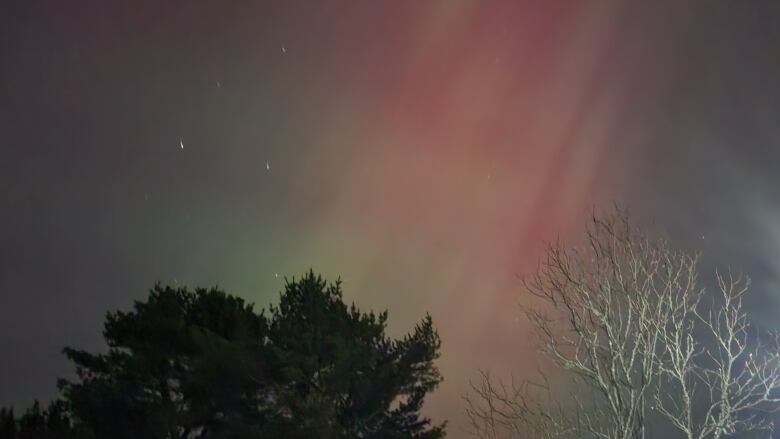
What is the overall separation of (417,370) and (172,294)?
710cm

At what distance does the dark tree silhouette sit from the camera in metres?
15.6

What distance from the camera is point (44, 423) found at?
17.3m

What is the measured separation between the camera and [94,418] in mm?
16500

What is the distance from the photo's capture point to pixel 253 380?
52.9 feet

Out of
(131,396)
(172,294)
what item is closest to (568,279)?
(131,396)

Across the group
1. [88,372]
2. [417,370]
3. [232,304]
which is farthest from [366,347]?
[88,372]

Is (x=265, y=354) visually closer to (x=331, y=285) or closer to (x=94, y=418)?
(x=331, y=285)

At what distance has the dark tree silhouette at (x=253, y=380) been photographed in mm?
15633

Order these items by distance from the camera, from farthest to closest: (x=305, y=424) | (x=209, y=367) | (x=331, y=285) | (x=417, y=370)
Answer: (x=331, y=285) < (x=417, y=370) < (x=209, y=367) < (x=305, y=424)

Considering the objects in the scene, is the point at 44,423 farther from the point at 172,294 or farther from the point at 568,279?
the point at 568,279

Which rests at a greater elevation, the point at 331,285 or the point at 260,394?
the point at 331,285

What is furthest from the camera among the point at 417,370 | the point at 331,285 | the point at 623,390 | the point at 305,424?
the point at 331,285

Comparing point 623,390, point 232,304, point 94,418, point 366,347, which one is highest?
point 232,304

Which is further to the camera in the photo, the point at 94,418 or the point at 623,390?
the point at 94,418
